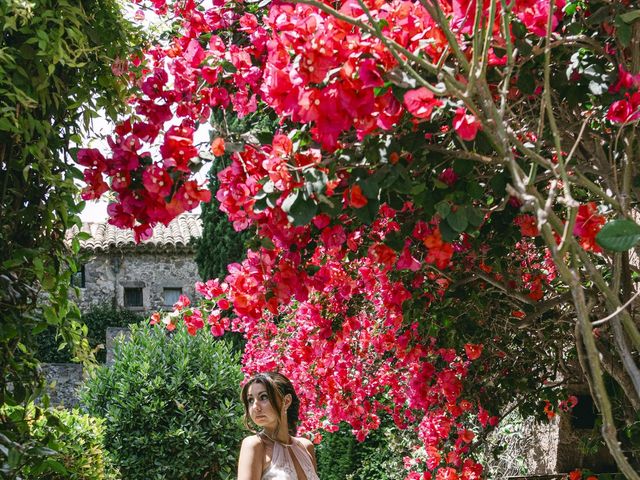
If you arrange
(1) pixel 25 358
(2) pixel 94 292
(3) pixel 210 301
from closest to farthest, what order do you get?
1. (1) pixel 25 358
2. (3) pixel 210 301
3. (2) pixel 94 292

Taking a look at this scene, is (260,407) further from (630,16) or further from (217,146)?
(630,16)

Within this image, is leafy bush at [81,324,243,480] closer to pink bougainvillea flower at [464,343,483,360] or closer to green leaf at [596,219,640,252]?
pink bougainvillea flower at [464,343,483,360]

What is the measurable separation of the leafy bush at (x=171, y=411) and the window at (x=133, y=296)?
11.8 metres

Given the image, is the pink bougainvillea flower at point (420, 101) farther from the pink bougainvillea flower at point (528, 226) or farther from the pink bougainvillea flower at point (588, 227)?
the pink bougainvillea flower at point (528, 226)

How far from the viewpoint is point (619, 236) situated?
4.64 feet

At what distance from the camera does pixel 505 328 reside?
12.4 ft

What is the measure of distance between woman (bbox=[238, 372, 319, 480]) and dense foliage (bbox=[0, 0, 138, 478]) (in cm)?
171

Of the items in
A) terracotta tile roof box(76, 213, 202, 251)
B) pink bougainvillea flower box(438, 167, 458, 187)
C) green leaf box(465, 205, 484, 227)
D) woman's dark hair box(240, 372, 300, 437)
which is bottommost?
woman's dark hair box(240, 372, 300, 437)

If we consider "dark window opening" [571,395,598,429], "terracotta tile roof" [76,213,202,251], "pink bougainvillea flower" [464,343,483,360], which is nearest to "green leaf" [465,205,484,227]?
"pink bougainvillea flower" [464,343,483,360]

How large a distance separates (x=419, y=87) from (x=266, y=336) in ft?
13.5

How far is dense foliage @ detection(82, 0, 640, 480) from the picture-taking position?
1675mm

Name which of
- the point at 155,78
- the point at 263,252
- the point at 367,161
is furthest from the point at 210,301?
the point at 367,161

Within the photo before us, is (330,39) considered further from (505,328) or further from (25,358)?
(505,328)

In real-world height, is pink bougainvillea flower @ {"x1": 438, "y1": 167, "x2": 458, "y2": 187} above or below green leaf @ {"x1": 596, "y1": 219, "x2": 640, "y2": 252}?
above
